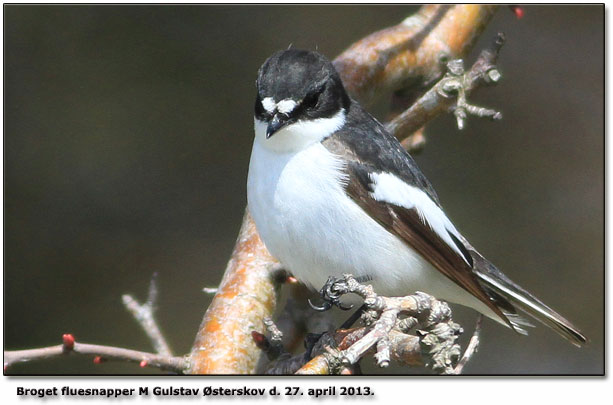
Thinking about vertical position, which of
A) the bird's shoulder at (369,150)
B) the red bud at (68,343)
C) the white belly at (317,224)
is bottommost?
the red bud at (68,343)

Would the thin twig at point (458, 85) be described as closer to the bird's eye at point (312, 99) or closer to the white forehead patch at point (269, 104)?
the bird's eye at point (312, 99)

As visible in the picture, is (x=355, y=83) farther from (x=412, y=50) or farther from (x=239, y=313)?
(x=239, y=313)

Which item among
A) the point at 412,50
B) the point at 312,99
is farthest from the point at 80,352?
the point at 412,50

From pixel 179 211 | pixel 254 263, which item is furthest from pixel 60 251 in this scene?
pixel 254 263

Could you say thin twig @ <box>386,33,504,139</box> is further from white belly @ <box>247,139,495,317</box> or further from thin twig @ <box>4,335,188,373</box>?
thin twig @ <box>4,335,188,373</box>

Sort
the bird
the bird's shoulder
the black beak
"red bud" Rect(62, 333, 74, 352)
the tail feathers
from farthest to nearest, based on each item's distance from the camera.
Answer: the tail feathers → the bird's shoulder → the bird → the black beak → "red bud" Rect(62, 333, 74, 352)

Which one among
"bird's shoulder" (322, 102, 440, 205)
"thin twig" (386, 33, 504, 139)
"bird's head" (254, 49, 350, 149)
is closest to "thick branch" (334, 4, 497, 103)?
"thin twig" (386, 33, 504, 139)

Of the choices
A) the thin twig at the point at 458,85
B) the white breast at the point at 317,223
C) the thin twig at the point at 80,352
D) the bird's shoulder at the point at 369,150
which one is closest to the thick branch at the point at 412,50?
the thin twig at the point at 458,85
